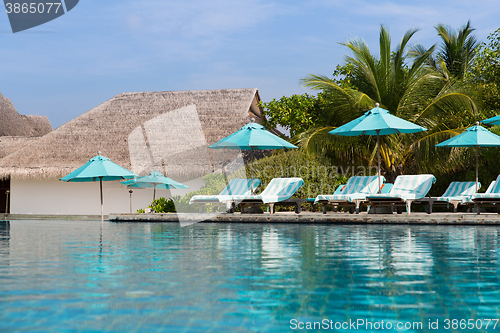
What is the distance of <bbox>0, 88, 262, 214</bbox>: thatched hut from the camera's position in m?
22.2

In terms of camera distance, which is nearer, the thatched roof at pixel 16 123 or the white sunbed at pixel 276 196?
the white sunbed at pixel 276 196

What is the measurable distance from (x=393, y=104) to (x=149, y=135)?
1079 cm

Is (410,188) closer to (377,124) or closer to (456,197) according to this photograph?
(456,197)

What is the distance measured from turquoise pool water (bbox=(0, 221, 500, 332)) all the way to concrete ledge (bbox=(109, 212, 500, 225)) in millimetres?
3259

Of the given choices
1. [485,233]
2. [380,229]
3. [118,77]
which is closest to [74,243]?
[380,229]

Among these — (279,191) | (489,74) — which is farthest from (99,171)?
(489,74)

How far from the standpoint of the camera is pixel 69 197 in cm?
2317

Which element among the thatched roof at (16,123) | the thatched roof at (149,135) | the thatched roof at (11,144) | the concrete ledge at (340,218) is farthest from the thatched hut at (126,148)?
the concrete ledge at (340,218)

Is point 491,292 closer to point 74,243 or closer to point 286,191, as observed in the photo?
point 74,243

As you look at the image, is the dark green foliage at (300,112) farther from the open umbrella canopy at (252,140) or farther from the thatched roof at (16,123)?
the thatched roof at (16,123)

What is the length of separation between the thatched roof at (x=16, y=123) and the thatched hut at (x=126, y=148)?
18.6 feet

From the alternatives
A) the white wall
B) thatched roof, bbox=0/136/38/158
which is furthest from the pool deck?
thatched roof, bbox=0/136/38/158

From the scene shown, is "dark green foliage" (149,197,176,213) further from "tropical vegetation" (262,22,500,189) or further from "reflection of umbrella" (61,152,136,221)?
"tropical vegetation" (262,22,500,189)

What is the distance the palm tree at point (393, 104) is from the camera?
643 inches
